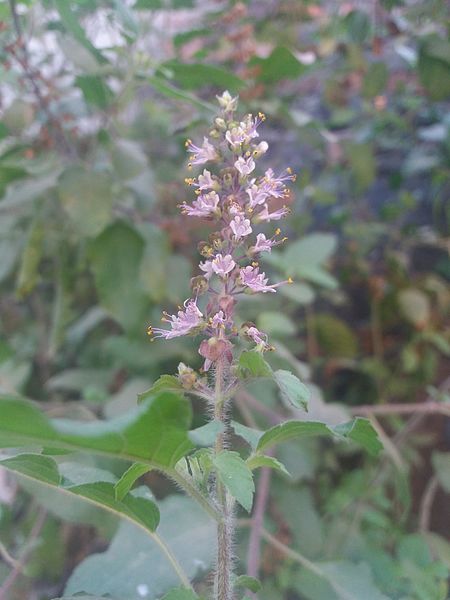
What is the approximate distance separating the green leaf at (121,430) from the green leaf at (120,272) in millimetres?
675

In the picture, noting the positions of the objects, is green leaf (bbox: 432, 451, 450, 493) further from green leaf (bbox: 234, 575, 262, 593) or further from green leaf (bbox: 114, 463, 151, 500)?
green leaf (bbox: 114, 463, 151, 500)

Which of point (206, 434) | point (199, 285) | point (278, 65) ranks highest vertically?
point (278, 65)

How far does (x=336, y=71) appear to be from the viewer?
1578 mm

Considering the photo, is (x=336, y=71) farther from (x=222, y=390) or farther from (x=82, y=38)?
(x=222, y=390)

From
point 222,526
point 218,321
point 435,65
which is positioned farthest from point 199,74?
point 222,526

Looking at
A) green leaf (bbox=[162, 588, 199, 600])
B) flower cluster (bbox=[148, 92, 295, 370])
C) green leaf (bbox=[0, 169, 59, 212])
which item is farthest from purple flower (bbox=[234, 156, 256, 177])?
green leaf (bbox=[0, 169, 59, 212])

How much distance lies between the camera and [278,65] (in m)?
1.14

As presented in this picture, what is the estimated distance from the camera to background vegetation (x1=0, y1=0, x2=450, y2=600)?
0.97 metres

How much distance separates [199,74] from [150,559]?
676mm

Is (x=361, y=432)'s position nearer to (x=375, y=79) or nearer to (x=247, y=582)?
(x=247, y=582)

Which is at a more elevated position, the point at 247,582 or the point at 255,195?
the point at 255,195

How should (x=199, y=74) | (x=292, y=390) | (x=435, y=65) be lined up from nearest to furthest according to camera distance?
(x=292, y=390) < (x=199, y=74) < (x=435, y=65)

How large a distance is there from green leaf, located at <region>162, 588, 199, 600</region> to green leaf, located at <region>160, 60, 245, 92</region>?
0.72 metres

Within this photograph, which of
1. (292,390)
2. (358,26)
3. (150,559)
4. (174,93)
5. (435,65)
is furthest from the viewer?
(358,26)
